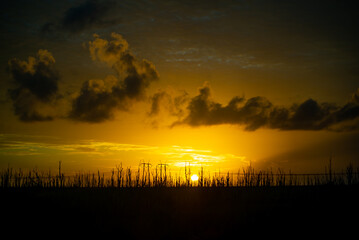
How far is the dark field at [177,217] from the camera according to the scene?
12398 millimetres

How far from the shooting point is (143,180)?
87.2 ft

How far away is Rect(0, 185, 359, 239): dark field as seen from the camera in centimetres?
1240

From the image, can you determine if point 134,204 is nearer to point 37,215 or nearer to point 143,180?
point 37,215

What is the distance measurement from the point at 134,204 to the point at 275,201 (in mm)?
7690

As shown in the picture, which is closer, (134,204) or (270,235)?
(270,235)

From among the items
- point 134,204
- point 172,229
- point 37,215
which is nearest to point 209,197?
point 134,204

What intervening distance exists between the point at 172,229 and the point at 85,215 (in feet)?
13.4

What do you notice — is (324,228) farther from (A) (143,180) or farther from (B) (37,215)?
(A) (143,180)

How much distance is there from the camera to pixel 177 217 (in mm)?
14406

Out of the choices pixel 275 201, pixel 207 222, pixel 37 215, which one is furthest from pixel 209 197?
pixel 37 215

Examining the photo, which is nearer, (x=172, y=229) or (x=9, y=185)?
(x=172, y=229)

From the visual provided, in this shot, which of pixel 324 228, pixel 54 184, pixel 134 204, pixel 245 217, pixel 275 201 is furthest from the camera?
pixel 54 184

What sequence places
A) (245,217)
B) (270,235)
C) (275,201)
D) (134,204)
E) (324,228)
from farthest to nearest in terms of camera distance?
1. (275,201)
2. (134,204)
3. (245,217)
4. (324,228)
5. (270,235)

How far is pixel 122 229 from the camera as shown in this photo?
12523 millimetres
